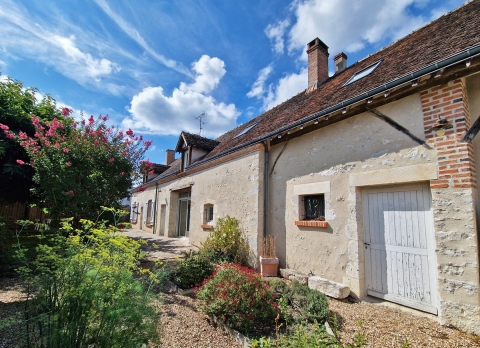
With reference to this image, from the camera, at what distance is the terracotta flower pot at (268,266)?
5.60 metres

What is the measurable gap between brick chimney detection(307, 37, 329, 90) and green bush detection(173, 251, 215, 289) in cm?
727

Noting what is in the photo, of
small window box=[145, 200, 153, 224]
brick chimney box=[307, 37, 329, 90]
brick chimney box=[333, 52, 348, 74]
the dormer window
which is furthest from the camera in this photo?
small window box=[145, 200, 153, 224]

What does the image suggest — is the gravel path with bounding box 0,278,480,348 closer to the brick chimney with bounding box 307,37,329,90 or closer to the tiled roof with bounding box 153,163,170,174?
the brick chimney with bounding box 307,37,329,90

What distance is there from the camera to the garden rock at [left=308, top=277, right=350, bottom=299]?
413 centimetres

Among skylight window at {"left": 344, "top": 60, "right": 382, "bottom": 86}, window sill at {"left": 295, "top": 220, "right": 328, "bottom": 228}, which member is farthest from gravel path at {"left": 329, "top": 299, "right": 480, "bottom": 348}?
skylight window at {"left": 344, "top": 60, "right": 382, "bottom": 86}

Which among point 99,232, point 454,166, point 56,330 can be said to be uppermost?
point 454,166

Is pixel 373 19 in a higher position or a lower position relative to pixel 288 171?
higher

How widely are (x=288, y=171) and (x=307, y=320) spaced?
3.45 metres

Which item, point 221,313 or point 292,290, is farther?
point 292,290

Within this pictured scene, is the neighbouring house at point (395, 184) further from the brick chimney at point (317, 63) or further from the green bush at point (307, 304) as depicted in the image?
the brick chimney at point (317, 63)

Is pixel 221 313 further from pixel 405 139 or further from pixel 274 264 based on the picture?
pixel 405 139

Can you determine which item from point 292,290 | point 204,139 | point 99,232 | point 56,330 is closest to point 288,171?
point 292,290

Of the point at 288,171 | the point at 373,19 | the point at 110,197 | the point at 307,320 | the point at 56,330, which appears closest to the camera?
the point at 56,330

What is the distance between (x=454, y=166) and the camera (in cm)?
335
